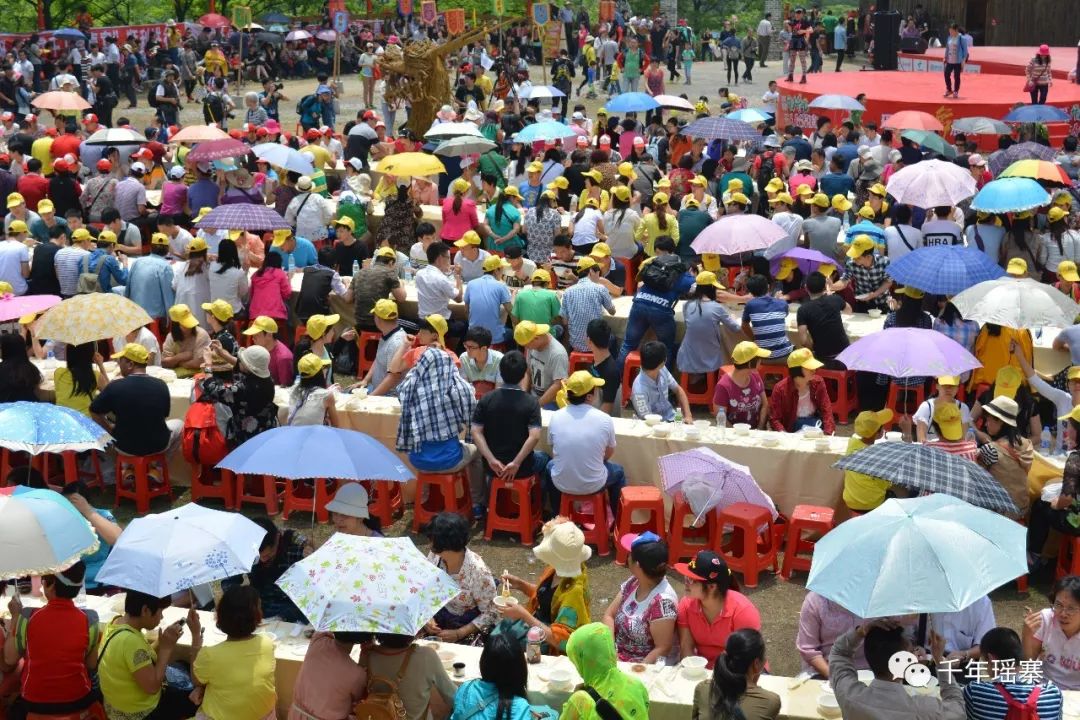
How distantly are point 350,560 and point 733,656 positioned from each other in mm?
1704

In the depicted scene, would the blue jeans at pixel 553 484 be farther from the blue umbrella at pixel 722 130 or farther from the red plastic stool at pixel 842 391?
the blue umbrella at pixel 722 130

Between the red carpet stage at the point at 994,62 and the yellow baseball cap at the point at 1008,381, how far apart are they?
21904 mm

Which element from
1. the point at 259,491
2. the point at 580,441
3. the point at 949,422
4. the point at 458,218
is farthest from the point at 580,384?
the point at 458,218

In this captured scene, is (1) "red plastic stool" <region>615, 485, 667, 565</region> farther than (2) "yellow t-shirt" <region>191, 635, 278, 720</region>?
Yes

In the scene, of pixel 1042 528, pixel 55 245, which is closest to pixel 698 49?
pixel 55 245

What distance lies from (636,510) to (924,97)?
62.8 feet

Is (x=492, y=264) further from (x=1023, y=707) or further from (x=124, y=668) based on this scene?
(x=1023, y=707)

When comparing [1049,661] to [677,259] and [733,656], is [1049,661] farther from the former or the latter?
[677,259]

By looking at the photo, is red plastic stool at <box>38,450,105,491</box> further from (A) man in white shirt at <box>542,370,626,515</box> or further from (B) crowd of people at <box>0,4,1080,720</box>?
(A) man in white shirt at <box>542,370,626,515</box>

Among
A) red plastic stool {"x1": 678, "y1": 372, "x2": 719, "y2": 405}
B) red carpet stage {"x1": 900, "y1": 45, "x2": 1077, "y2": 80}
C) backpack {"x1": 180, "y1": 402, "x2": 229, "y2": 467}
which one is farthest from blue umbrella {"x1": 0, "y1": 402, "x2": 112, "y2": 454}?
red carpet stage {"x1": 900, "y1": 45, "x2": 1077, "y2": 80}

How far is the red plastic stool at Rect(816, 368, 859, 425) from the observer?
10883 mm

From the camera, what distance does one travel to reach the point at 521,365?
8.82 meters

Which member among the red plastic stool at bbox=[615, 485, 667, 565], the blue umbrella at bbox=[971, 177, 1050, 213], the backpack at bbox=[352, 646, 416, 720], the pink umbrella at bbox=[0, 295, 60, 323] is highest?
the blue umbrella at bbox=[971, 177, 1050, 213]

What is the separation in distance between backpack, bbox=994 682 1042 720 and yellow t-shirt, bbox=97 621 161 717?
3.70 m
